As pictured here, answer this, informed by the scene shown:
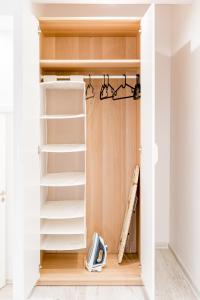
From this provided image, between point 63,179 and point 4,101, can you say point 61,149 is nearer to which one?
point 63,179

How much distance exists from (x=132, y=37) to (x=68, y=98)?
875mm

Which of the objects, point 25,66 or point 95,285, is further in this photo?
point 95,285

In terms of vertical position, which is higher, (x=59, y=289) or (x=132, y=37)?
(x=132, y=37)

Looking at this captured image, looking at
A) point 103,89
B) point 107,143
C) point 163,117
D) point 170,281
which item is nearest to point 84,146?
point 107,143

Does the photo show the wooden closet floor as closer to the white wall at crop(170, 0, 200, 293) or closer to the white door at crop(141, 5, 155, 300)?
the white door at crop(141, 5, 155, 300)

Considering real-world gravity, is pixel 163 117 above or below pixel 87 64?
below

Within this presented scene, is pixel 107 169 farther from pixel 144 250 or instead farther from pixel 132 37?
pixel 132 37

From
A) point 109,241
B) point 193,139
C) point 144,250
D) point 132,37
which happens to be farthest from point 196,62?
point 109,241

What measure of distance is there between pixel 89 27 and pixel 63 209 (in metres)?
1.67

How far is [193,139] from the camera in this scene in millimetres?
3111

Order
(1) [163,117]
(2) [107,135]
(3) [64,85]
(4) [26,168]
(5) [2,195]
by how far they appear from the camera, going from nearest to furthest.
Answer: (4) [26,168]
(5) [2,195]
(3) [64,85]
(2) [107,135]
(1) [163,117]

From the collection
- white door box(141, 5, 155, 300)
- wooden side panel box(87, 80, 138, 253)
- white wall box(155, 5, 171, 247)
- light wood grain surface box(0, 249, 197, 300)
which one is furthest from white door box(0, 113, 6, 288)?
white wall box(155, 5, 171, 247)

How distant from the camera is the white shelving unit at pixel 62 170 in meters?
3.26

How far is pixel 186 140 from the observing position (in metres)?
3.37
